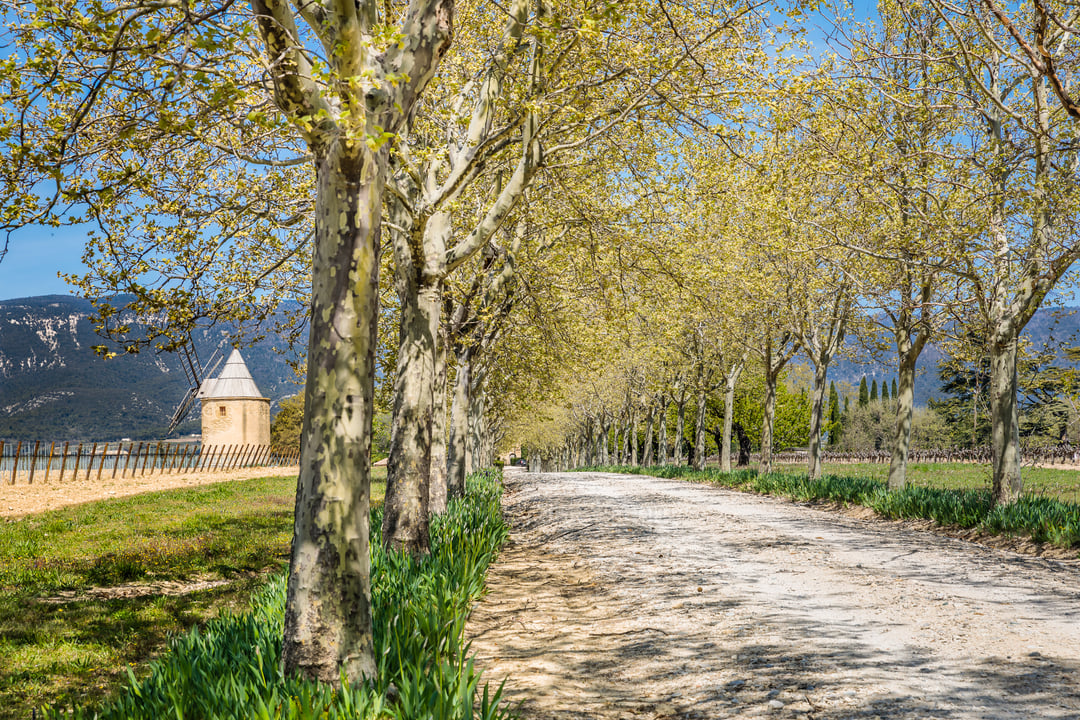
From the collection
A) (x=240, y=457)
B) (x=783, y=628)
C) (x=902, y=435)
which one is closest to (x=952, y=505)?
(x=902, y=435)

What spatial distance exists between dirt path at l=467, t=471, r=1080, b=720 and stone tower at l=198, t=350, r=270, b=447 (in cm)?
5240

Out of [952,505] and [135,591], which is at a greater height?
[952,505]

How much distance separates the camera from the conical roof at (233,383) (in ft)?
192

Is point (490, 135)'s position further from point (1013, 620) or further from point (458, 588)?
point (1013, 620)

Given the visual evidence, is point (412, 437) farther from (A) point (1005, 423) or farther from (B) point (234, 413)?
(B) point (234, 413)

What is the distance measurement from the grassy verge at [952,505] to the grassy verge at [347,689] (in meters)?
7.74

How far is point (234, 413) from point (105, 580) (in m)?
51.7

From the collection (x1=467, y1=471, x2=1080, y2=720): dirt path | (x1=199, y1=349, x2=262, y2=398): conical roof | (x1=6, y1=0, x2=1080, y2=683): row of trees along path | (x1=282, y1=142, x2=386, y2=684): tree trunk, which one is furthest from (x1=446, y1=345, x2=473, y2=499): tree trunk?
(x1=199, y1=349, x2=262, y2=398): conical roof

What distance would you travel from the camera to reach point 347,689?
3.28 metres

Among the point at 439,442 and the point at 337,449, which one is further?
the point at 439,442

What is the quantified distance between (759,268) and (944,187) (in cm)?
665

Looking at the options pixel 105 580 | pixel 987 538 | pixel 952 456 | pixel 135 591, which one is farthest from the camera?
pixel 952 456

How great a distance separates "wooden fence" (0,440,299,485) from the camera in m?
25.7

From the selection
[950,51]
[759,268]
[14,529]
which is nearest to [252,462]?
[14,529]
